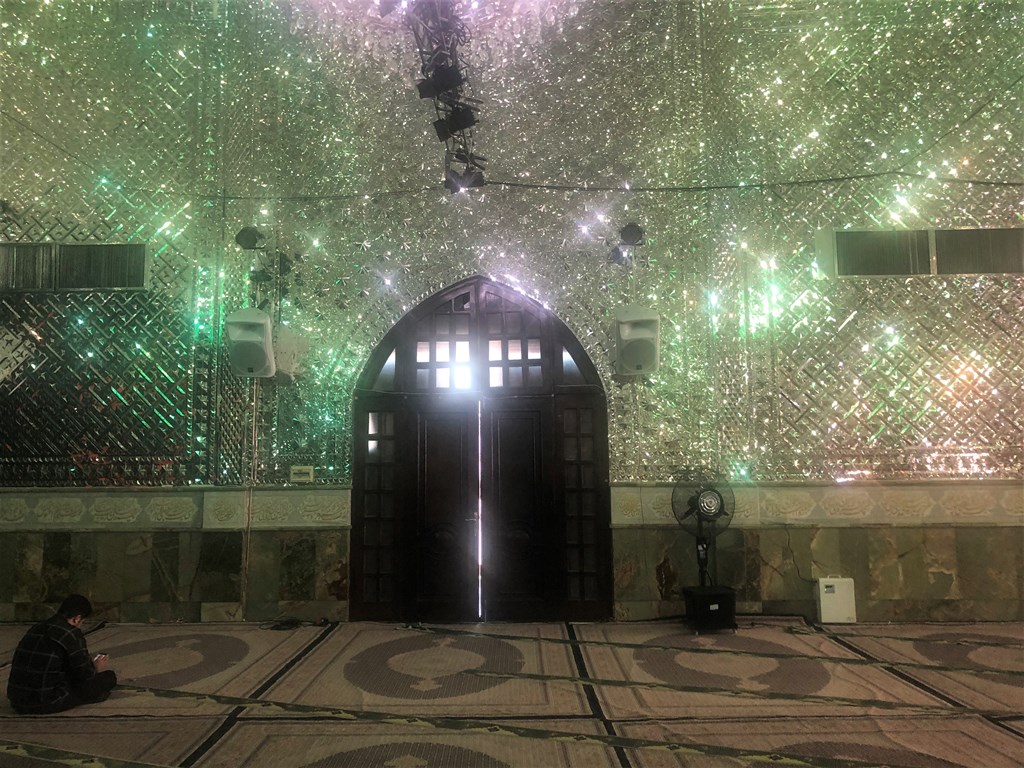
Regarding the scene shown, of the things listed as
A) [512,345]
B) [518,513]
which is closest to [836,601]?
[518,513]

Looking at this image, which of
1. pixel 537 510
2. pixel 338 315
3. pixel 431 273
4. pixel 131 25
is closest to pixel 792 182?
pixel 431 273

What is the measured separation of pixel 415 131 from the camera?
17.6 feet

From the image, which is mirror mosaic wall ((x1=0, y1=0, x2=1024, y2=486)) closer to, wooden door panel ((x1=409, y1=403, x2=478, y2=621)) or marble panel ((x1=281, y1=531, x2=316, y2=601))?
marble panel ((x1=281, y1=531, x2=316, y2=601))

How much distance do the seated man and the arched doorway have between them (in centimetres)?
200

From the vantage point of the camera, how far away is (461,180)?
16.9ft

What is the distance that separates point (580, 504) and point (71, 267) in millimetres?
4602

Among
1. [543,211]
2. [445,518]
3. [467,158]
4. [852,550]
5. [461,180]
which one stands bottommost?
[852,550]

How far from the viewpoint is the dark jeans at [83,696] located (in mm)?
3219

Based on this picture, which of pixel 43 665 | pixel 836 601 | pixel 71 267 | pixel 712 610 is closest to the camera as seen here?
pixel 43 665

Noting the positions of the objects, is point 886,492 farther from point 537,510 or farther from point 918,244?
point 537,510

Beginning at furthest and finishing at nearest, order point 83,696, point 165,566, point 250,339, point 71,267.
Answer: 1. point 71,267
2. point 165,566
3. point 250,339
4. point 83,696

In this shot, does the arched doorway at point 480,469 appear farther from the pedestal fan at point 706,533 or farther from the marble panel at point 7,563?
the marble panel at point 7,563

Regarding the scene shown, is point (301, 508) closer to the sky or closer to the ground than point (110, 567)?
closer to the sky

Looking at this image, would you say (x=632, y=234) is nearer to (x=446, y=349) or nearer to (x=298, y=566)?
(x=446, y=349)
